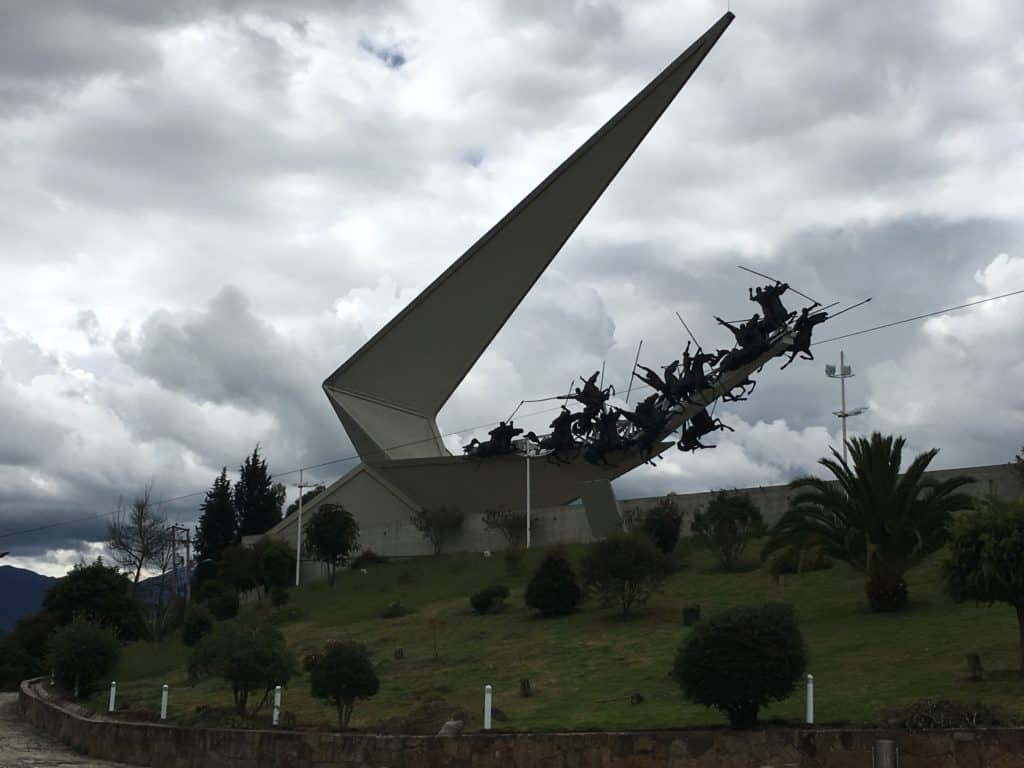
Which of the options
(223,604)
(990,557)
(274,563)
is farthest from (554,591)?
(274,563)

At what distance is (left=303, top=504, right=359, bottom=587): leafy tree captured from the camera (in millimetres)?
51156

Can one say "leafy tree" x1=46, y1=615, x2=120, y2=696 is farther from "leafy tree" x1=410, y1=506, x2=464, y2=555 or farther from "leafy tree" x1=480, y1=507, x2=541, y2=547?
"leafy tree" x1=410, y1=506, x2=464, y2=555

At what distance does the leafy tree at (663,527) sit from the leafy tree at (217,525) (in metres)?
37.8

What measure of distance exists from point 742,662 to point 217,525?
62.3 meters

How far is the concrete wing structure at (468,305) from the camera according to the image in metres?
47.7

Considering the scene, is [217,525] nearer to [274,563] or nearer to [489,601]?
[274,563]

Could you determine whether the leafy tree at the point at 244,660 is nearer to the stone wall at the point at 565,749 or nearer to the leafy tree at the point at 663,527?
the stone wall at the point at 565,749

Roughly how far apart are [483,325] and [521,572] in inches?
606

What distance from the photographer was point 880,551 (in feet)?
75.8

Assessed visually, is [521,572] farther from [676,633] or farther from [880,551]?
[880,551]

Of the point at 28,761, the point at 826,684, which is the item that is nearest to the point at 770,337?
the point at 826,684

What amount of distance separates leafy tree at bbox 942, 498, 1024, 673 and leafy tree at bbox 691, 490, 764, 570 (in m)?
16.1

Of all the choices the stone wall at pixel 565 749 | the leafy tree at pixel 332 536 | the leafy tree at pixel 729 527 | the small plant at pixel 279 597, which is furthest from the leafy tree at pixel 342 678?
the leafy tree at pixel 332 536

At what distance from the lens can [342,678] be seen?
17625mm
